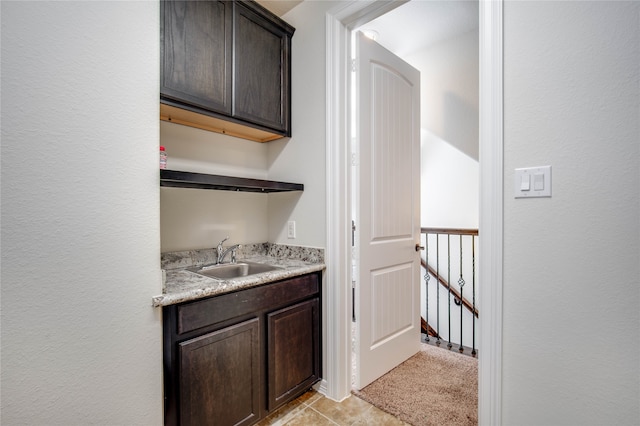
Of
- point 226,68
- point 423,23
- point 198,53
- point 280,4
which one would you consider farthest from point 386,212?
point 423,23

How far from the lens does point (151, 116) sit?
1.16 meters

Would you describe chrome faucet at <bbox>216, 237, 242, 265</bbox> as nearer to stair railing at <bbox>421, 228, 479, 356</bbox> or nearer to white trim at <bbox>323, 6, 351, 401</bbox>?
white trim at <bbox>323, 6, 351, 401</bbox>

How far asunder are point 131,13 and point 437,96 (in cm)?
278

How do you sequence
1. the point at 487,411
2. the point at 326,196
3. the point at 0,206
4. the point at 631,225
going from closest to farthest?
the point at 0,206 < the point at 631,225 < the point at 487,411 < the point at 326,196

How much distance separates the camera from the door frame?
1.23 meters

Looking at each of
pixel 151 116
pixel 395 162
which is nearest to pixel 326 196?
pixel 395 162

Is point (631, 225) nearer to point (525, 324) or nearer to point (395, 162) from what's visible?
point (525, 324)

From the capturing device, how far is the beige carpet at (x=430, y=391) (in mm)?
1666

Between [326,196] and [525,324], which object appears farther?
[326,196]

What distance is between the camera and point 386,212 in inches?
82.3

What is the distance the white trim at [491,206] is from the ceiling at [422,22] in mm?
1383

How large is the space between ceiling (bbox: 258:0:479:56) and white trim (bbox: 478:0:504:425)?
1383 mm

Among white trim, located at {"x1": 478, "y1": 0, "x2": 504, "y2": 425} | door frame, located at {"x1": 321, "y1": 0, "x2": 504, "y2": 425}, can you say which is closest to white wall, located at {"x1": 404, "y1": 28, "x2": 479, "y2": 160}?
door frame, located at {"x1": 321, "y1": 0, "x2": 504, "y2": 425}

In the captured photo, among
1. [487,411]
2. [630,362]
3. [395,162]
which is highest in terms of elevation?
[395,162]
